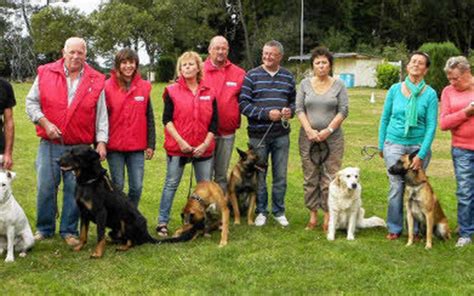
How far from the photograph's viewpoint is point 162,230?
6.07 metres

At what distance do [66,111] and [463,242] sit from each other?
13.6 feet

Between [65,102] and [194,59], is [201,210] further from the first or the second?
[65,102]

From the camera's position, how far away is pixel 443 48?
25406 mm

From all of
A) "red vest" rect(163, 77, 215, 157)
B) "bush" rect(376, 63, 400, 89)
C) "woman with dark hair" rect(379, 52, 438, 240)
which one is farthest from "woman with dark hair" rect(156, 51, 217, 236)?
"bush" rect(376, 63, 400, 89)

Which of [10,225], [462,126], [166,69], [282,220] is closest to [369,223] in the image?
[282,220]

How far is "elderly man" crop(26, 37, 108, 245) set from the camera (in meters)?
5.27

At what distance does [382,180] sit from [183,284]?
564 cm

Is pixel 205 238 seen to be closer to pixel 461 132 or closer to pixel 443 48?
pixel 461 132

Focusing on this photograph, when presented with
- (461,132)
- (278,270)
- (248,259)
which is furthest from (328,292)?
(461,132)

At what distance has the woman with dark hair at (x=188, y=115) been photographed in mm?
5785

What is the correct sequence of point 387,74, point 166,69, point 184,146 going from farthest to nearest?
point 166,69 → point 387,74 → point 184,146

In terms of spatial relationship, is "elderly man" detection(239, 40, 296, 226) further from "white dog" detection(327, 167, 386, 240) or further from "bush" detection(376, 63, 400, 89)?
"bush" detection(376, 63, 400, 89)

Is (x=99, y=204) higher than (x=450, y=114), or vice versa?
(x=450, y=114)

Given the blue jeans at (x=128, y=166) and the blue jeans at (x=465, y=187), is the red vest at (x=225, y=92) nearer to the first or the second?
the blue jeans at (x=128, y=166)
